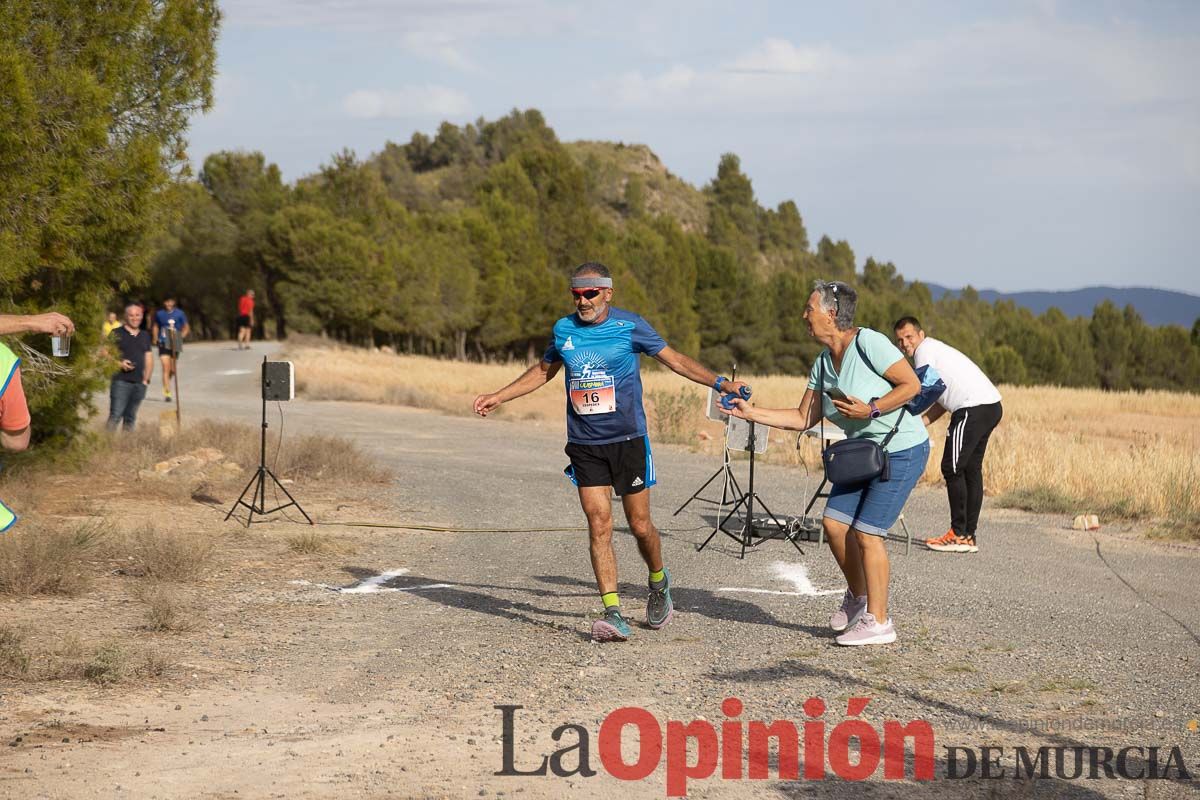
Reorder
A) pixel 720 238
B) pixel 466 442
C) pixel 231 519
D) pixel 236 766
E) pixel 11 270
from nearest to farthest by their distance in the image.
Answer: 1. pixel 236 766
2. pixel 11 270
3. pixel 231 519
4. pixel 466 442
5. pixel 720 238

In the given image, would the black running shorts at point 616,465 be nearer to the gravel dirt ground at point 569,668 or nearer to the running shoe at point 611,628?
the running shoe at point 611,628

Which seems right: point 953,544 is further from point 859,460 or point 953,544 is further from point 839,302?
point 839,302

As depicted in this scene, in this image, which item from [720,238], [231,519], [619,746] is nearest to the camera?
[619,746]

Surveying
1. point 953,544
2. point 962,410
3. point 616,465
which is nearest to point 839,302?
point 616,465

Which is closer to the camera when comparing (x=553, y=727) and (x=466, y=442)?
(x=553, y=727)

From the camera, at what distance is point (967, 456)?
11.5 meters

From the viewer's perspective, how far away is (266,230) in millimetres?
62406

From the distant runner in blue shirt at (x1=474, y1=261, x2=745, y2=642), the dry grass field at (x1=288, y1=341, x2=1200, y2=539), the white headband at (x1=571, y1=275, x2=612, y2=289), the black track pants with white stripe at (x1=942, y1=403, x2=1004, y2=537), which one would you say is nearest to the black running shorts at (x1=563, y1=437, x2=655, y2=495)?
the distant runner in blue shirt at (x1=474, y1=261, x2=745, y2=642)

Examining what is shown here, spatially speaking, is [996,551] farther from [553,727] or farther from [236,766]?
[236,766]

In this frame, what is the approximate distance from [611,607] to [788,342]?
9096 cm

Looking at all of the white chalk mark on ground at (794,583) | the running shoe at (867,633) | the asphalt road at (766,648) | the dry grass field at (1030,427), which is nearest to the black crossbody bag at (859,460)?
the running shoe at (867,633)

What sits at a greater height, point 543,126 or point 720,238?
point 543,126

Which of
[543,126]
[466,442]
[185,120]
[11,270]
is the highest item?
[543,126]

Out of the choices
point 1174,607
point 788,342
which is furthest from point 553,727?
point 788,342
